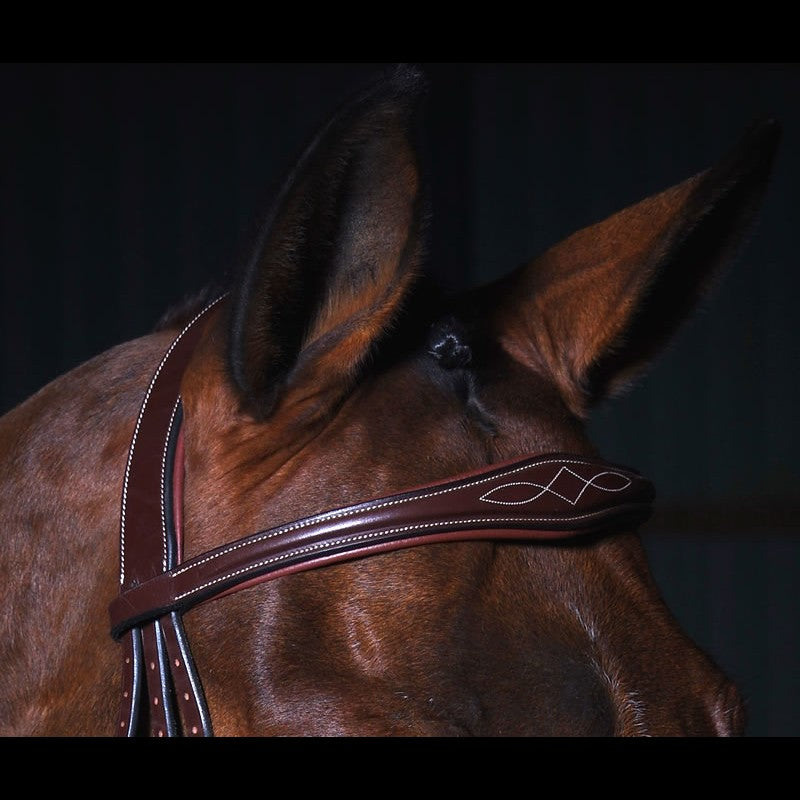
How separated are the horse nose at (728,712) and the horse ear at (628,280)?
11.9 inches

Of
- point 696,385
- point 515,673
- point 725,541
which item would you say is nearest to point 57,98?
point 696,385

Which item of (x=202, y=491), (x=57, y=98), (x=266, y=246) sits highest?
(x=57, y=98)

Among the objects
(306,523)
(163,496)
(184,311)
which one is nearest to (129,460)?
(163,496)

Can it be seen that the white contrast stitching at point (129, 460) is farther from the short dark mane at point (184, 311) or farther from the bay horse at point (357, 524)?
the short dark mane at point (184, 311)

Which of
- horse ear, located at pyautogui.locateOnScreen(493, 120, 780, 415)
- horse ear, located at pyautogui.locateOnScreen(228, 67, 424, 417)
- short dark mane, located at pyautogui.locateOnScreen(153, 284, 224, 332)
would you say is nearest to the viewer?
horse ear, located at pyautogui.locateOnScreen(228, 67, 424, 417)

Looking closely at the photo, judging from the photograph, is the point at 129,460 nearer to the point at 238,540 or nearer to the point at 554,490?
the point at 238,540

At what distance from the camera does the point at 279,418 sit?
0.83 m

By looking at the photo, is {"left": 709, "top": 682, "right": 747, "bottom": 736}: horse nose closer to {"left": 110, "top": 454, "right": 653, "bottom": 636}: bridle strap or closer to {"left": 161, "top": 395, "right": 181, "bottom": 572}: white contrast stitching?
{"left": 110, "top": 454, "right": 653, "bottom": 636}: bridle strap

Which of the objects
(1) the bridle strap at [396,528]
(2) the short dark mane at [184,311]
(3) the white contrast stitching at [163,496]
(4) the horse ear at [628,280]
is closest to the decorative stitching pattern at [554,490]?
(1) the bridle strap at [396,528]

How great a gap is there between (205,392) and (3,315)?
10.9 feet

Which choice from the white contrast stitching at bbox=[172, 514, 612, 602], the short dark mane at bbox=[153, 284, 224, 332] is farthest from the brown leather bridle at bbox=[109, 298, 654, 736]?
the short dark mane at bbox=[153, 284, 224, 332]

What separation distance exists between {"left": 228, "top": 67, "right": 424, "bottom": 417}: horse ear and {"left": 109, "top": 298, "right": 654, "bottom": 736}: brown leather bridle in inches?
4.4

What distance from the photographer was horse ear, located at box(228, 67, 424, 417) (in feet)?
2.44

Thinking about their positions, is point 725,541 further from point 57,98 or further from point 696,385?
point 57,98
